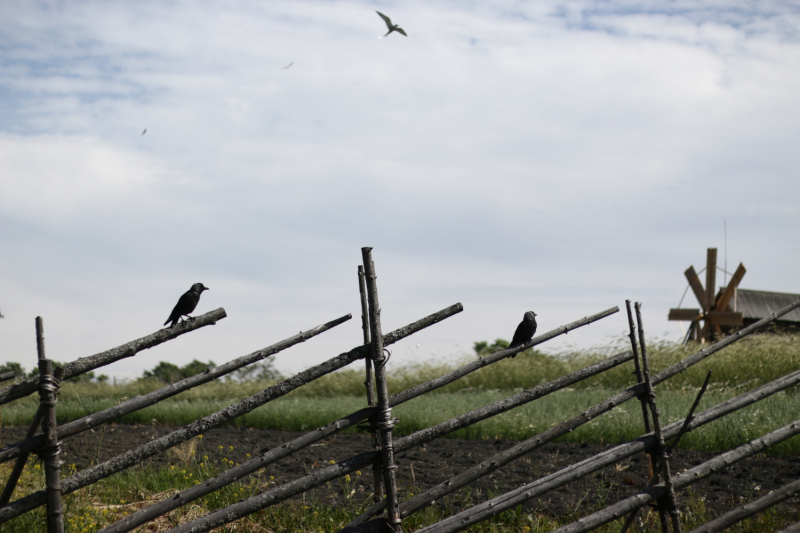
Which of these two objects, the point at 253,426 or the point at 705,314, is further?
the point at 705,314

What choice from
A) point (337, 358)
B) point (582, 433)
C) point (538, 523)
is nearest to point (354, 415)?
point (337, 358)

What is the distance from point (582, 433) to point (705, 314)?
41.7ft

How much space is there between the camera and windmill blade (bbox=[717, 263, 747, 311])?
17688 millimetres

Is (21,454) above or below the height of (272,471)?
above

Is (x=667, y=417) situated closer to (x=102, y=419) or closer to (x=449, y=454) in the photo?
(x=449, y=454)

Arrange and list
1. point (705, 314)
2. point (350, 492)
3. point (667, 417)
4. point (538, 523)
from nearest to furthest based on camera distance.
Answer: point (538, 523), point (350, 492), point (667, 417), point (705, 314)

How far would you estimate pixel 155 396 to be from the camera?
314 cm

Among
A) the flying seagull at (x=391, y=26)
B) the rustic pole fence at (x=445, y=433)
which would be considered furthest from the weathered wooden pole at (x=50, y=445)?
the flying seagull at (x=391, y=26)

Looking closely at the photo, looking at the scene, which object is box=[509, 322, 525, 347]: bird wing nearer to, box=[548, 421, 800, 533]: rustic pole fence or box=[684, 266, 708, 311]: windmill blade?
box=[548, 421, 800, 533]: rustic pole fence

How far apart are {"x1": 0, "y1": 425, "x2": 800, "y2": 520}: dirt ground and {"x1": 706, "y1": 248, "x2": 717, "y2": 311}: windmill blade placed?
504 inches

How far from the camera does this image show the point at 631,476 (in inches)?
223

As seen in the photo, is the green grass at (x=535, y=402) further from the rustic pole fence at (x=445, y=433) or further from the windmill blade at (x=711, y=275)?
the windmill blade at (x=711, y=275)

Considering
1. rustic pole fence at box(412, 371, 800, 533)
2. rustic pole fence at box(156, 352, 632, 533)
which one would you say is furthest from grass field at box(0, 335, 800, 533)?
rustic pole fence at box(156, 352, 632, 533)

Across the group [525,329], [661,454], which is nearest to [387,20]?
[525,329]
